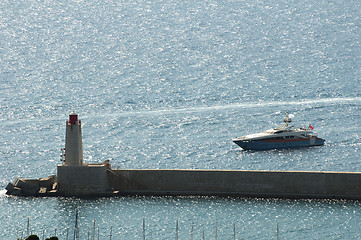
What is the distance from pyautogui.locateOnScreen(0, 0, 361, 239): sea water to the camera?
7225 cm

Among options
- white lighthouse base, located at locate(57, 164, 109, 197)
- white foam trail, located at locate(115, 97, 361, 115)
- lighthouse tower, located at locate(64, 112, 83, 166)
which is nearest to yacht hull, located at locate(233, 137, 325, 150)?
white foam trail, located at locate(115, 97, 361, 115)

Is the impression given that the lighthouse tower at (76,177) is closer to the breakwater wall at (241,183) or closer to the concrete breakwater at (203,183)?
the concrete breakwater at (203,183)

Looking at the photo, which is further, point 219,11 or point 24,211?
point 219,11

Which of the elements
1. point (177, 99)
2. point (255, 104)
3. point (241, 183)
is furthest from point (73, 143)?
point (177, 99)

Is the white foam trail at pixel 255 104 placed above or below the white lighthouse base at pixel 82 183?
above

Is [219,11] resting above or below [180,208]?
above

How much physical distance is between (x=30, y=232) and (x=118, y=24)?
86.6 metres

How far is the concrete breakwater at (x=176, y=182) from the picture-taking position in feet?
250

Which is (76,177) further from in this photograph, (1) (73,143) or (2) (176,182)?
(2) (176,182)

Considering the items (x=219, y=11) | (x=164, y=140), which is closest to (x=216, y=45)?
(x=219, y=11)

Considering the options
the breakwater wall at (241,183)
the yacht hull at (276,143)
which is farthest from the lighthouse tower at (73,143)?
the yacht hull at (276,143)

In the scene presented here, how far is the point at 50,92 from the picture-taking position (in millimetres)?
123750

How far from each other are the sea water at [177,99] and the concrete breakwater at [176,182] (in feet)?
3.43

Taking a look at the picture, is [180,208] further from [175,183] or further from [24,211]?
[24,211]
